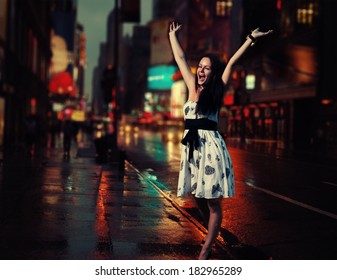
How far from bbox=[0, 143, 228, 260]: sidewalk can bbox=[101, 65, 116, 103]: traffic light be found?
12.0 m

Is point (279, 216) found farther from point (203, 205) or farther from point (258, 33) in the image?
point (258, 33)

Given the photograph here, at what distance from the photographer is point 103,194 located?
38.2 feet

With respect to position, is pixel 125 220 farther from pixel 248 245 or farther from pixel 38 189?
pixel 38 189

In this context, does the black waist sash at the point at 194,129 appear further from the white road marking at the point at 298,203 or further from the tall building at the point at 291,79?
the tall building at the point at 291,79

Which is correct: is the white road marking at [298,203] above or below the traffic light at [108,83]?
below

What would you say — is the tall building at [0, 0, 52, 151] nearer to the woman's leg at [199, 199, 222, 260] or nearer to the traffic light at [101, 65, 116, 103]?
the traffic light at [101, 65, 116, 103]

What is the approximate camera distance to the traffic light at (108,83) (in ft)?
86.1

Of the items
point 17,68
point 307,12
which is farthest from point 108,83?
point 307,12

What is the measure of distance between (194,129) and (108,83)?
2183cm

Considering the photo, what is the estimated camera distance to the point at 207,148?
5.61m

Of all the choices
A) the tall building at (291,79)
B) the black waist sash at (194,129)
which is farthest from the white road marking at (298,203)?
the tall building at (291,79)

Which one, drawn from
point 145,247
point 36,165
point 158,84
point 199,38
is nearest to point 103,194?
point 145,247

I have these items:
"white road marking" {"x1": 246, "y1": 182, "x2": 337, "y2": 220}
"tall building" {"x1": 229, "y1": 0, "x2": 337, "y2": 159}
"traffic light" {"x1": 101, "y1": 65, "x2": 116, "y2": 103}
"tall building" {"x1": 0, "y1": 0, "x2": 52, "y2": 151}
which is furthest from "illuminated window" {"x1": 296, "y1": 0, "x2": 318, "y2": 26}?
"white road marking" {"x1": 246, "y1": 182, "x2": 337, "y2": 220}
